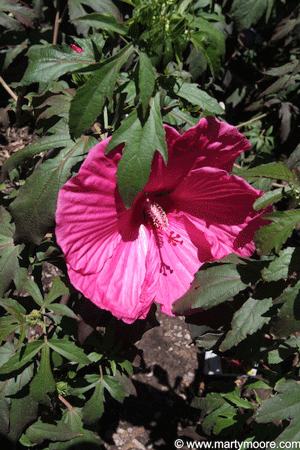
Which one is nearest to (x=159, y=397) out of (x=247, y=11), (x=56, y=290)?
(x=56, y=290)

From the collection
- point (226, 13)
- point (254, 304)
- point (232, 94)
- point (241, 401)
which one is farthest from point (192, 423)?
point (226, 13)

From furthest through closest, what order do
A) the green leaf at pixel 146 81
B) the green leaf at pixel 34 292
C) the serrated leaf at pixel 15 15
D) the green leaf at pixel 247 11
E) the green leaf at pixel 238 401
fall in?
the green leaf at pixel 247 11
the serrated leaf at pixel 15 15
the green leaf at pixel 238 401
the green leaf at pixel 34 292
the green leaf at pixel 146 81

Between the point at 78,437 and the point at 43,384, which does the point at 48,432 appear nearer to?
the point at 78,437

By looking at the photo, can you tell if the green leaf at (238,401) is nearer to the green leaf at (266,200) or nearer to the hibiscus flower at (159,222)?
the hibiscus flower at (159,222)

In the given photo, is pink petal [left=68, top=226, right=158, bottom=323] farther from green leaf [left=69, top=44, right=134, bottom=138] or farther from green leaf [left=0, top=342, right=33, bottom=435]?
green leaf [left=0, top=342, right=33, bottom=435]

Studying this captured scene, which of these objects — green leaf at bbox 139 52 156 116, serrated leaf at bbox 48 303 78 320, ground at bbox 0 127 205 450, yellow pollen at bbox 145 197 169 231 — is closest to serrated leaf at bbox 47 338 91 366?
serrated leaf at bbox 48 303 78 320

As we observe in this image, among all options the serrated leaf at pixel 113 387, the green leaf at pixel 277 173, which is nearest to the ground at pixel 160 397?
the serrated leaf at pixel 113 387
